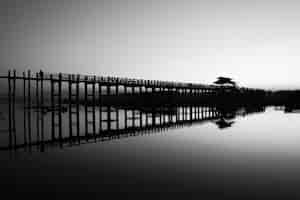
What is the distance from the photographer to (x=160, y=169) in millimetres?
8391

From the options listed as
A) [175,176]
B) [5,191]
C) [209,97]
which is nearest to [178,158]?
[175,176]

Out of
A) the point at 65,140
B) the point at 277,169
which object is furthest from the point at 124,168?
the point at 65,140

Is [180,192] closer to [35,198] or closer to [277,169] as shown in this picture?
[35,198]

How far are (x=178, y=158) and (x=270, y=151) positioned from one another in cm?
428

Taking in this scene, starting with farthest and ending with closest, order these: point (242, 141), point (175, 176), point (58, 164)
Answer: point (242, 141) → point (58, 164) → point (175, 176)

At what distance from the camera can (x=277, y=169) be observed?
8.45m

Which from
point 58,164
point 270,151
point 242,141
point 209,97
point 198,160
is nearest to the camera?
point 58,164

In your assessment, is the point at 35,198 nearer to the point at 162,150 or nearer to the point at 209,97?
the point at 162,150

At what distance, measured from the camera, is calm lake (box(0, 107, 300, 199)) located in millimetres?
6473

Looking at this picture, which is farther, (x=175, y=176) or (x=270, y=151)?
(x=270, y=151)

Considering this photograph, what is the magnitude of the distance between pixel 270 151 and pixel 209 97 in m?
47.0

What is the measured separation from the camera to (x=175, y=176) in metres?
7.62

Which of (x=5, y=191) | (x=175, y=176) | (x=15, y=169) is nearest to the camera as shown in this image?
(x=5, y=191)

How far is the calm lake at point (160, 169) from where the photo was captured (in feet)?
21.2
